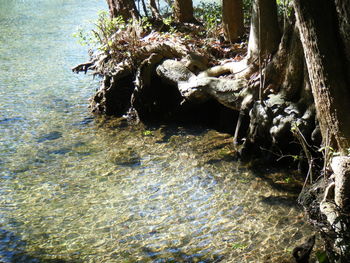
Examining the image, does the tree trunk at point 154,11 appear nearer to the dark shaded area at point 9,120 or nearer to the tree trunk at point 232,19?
the tree trunk at point 232,19

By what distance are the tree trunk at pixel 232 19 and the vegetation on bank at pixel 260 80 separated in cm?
3

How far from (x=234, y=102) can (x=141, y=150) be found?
2319 mm

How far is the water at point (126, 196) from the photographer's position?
7.15 meters

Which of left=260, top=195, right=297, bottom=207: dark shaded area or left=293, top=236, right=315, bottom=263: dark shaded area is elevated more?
left=293, top=236, right=315, bottom=263: dark shaded area

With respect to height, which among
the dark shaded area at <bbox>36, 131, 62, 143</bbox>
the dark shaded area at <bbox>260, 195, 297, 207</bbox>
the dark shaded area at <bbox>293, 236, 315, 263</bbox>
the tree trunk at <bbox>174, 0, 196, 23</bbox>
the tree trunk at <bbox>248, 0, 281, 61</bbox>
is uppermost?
the tree trunk at <bbox>174, 0, 196, 23</bbox>

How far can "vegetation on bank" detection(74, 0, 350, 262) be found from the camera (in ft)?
22.4

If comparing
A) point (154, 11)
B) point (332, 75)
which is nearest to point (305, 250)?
point (332, 75)

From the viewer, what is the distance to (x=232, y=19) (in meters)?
12.9

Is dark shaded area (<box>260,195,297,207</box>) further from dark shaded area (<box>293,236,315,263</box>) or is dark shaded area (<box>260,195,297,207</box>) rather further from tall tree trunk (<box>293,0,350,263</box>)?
dark shaded area (<box>293,236,315,263</box>)

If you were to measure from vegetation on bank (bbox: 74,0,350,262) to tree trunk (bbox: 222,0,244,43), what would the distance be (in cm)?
3

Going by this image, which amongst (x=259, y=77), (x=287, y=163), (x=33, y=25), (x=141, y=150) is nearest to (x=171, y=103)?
(x=141, y=150)

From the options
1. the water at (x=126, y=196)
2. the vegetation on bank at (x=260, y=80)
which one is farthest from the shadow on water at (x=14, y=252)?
the vegetation on bank at (x=260, y=80)

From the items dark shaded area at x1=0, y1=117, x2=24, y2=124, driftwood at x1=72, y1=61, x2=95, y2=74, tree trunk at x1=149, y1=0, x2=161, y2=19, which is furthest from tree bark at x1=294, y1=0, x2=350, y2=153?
driftwood at x1=72, y1=61, x2=95, y2=74

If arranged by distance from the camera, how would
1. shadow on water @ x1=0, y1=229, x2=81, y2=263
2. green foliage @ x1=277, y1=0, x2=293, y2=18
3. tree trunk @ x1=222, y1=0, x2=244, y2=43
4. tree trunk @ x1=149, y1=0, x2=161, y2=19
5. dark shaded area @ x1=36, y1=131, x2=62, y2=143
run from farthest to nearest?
tree trunk @ x1=149, y1=0, x2=161, y2=19
tree trunk @ x1=222, y1=0, x2=244, y2=43
dark shaded area @ x1=36, y1=131, x2=62, y2=143
green foliage @ x1=277, y1=0, x2=293, y2=18
shadow on water @ x1=0, y1=229, x2=81, y2=263
